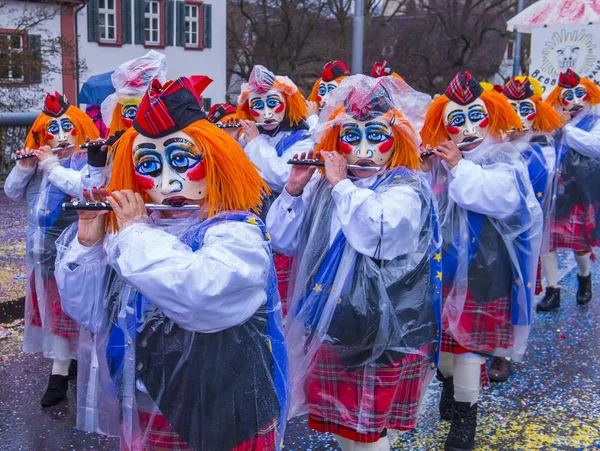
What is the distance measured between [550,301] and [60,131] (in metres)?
3.79

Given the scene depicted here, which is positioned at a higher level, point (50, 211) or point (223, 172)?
point (223, 172)

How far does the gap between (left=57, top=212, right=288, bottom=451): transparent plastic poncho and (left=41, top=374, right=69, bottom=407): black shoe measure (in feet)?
5.77

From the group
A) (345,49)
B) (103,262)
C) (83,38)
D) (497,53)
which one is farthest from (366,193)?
(497,53)

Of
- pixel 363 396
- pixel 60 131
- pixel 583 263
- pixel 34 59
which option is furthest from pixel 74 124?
pixel 34 59

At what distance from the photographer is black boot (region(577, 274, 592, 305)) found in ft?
18.1

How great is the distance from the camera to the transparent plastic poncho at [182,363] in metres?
1.85

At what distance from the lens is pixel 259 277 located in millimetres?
1820

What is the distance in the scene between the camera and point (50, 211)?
12.0 ft

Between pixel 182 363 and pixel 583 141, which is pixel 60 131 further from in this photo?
pixel 583 141

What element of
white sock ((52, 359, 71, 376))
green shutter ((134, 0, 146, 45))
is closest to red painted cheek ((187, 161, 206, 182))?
white sock ((52, 359, 71, 376))

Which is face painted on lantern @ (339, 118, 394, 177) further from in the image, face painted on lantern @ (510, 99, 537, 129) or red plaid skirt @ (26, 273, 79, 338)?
face painted on lantern @ (510, 99, 537, 129)

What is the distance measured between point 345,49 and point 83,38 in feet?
25.7

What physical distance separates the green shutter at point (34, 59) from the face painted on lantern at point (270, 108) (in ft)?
27.7

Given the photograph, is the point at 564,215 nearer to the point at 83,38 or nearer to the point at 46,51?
the point at 46,51
